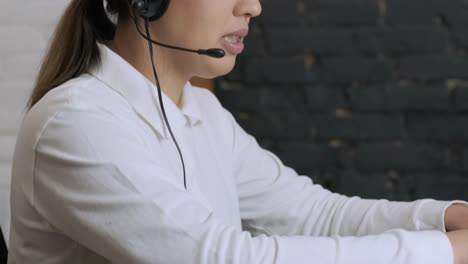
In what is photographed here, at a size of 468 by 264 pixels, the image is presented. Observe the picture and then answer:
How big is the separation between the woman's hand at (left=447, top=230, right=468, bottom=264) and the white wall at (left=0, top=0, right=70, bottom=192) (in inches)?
46.1

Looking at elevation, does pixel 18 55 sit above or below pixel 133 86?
below

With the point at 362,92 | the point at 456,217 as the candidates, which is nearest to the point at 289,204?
the point at 456,217

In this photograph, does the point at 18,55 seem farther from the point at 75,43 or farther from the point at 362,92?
the point at 362,92

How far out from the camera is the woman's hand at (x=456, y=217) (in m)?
1.05

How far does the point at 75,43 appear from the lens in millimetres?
1048

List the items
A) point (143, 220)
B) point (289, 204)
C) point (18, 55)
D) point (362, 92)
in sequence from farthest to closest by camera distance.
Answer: point (362, 92), point (18, 55), point (289, 204), point (143, 220)

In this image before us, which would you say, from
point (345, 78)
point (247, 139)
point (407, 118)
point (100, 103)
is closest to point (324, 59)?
point (345, 78)

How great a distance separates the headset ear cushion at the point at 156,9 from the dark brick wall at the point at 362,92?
4.09ft


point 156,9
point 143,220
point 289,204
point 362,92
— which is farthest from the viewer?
point 362,92

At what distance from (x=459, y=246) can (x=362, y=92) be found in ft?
4.43

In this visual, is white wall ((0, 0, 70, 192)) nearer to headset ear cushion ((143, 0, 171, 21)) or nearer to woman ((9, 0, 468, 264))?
woman ((9, 0, 468, 264))

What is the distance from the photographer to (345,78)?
220 centimetres

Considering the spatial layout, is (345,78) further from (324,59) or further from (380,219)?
(380,219)

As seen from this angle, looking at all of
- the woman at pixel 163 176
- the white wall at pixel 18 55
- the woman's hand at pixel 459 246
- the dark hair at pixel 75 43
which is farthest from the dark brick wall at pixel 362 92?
the woman's hand at pixel 459 246
